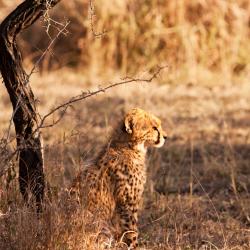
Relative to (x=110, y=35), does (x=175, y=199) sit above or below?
below

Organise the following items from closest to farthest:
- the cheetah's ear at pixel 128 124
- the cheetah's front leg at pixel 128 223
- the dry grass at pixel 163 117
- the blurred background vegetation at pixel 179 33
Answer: the dry grass at pixel 163 117, the cheetah's front leg at pixel 128 223, the cheetah's ear at pixel 128 124, the blurred background vegetation at pixel 179 33

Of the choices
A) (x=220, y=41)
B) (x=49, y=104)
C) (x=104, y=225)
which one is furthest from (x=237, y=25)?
(x=104, y=225)

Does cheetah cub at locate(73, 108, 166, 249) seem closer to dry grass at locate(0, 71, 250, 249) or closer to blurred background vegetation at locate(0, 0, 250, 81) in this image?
dry grass at locate(0, 71, 250, 249)

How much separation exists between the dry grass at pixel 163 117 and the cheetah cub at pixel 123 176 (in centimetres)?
14

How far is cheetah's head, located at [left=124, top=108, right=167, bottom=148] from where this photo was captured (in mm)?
5648

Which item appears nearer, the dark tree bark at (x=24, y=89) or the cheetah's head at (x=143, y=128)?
the dark tree bark at (x=24, y=89)

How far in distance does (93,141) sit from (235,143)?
1.35 metres

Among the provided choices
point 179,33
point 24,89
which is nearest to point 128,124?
point 24,89

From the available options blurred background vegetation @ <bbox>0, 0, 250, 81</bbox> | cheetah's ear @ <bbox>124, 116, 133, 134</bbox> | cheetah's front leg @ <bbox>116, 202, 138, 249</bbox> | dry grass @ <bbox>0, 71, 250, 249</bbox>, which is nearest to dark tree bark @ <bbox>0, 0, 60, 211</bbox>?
dry grass @ <bbox>0, 71, 250, 249</bbox>

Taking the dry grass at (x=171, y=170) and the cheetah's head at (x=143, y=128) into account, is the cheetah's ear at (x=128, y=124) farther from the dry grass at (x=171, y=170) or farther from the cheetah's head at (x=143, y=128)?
the dry grass at (x=171, y=170)

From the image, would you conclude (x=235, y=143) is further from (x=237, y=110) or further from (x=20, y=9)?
(x=20, y=9)

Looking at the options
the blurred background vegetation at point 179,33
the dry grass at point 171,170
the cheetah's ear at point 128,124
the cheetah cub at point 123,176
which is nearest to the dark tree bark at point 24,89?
the dry grass at point 171,170

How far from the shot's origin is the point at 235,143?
326 inches

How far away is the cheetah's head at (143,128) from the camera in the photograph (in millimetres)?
5648
